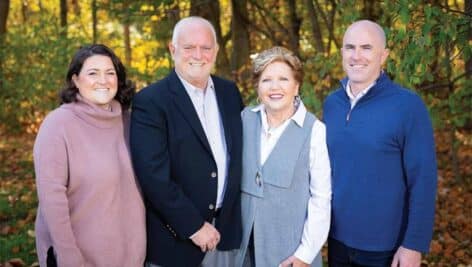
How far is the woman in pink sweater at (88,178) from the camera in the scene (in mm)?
3180

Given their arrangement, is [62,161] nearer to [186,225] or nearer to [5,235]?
[186,225]

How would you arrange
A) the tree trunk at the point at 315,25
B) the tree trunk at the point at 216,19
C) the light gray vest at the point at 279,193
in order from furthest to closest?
the tree trunk at the point at 216,19, the tree trunk at the point at 315,25, the light gray vest at the point at 279,193

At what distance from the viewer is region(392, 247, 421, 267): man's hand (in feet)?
11.0

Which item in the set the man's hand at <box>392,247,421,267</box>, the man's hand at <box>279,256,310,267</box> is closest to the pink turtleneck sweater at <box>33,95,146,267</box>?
the man's hand at <box>279,256,310,267</box>

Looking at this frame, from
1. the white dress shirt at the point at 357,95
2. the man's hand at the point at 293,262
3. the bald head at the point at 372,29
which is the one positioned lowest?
the man's hand at the point at 293,262

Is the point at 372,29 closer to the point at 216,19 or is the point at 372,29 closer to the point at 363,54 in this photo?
the point at 363,54

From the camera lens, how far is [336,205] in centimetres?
355

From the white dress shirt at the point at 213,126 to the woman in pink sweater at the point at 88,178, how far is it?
1.47 feet

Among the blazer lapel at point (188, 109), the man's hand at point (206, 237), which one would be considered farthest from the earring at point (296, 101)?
the man's hand at point (206, 237)

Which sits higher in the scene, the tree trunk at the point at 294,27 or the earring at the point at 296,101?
the tree trunk at the point at 294,27

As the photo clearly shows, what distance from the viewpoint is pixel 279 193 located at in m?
3.46

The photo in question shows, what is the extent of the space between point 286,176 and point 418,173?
74 cm

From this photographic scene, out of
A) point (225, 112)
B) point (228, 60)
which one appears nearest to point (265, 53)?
point (225, 112)

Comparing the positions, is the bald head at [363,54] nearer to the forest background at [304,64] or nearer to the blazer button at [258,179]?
the forest background at [304,64]
